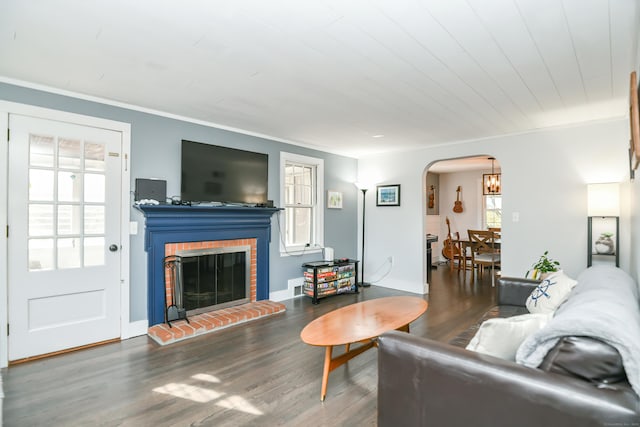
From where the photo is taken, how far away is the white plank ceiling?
1720mm

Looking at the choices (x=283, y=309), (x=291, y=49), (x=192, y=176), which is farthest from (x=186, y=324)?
(x=291, y=49)

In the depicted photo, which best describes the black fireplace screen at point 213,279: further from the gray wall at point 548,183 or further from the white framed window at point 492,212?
the white framed window at point 492,212

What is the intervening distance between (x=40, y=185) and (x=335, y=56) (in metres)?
2.61

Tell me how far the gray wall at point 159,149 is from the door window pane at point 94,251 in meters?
0.26

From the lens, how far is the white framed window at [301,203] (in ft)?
15.4

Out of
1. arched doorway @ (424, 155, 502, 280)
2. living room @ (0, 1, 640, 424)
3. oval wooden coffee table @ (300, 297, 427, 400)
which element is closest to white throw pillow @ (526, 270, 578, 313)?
living room @ (0, 1, 640, 424)

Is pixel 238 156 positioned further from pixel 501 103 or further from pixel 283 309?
pixel 501 103

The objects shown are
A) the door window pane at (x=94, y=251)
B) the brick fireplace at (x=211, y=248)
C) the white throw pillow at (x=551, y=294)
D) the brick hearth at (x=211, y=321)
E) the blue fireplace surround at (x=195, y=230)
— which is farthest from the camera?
the brick fireplace at (x=211, y=248)

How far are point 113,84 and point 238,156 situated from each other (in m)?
1.53

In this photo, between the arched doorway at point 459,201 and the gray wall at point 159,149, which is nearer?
the gray wall at point 159,149

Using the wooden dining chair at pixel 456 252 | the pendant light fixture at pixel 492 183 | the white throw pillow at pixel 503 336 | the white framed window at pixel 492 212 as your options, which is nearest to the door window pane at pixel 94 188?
the white throw pillow at pixel 503 336

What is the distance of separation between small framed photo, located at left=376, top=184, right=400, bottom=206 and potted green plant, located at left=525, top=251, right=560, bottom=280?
2100 millimetres

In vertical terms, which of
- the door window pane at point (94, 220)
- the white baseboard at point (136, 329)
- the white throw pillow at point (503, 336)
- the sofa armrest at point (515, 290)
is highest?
the door window pane at point (94, 220)

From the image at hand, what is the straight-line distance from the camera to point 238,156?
4.01 m
